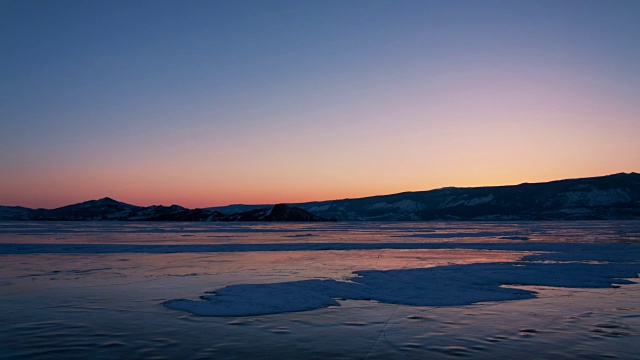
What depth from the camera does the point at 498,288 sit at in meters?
13.6

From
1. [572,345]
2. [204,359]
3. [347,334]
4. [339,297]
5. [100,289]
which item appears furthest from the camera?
[100,289]

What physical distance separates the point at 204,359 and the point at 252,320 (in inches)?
120

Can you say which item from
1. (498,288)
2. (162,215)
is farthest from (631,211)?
(498,288)

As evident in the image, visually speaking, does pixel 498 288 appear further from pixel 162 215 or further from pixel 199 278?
pixel 162 215

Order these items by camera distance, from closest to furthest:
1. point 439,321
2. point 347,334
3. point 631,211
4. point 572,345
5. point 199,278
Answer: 1. point 572,345
2. point 347,334
3. point 439,321
4. point 199,278
5. point 631,211

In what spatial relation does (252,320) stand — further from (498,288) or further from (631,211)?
(631,211)

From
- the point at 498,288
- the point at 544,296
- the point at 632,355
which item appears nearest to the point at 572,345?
the point at 632,355

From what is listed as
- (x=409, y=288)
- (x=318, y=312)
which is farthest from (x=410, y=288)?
(x=318, y=312)

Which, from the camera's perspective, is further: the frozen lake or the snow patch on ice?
the snow patch on ice

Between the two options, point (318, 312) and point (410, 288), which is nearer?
point (318, 312)

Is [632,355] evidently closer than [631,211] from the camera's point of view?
Yes

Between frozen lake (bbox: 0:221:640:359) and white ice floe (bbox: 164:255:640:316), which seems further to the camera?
white ice floe (bbox: 164:255:640:316)

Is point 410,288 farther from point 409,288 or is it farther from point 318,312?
point 318,312

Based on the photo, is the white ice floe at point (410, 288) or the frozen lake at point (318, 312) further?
the white ice floe at point (410, 288)
